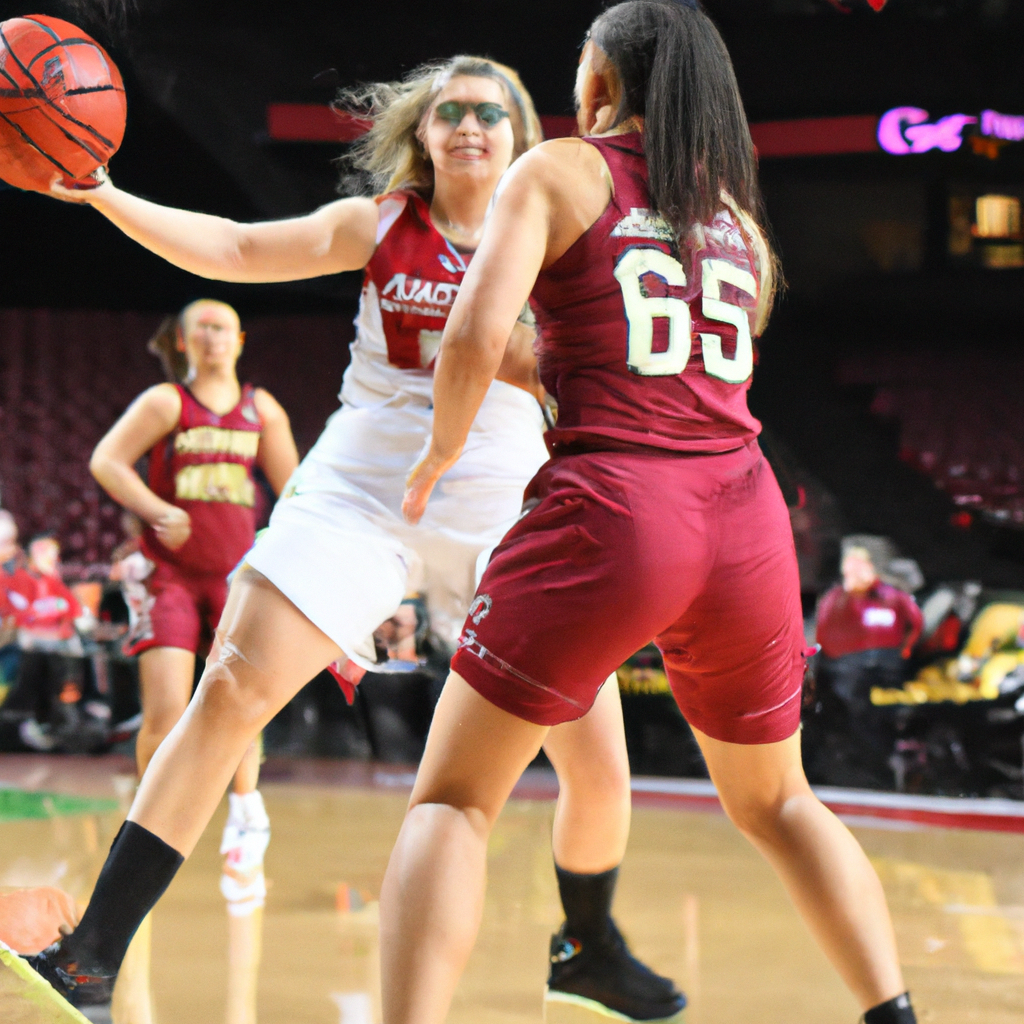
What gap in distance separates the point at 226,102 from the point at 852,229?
2615 mm

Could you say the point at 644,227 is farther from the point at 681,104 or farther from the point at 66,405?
the point at 66,405

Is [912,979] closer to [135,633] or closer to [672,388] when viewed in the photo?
[672,388]

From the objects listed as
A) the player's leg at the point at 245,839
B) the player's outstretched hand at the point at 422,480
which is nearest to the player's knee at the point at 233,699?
the player's outstretched hand at the point at 422,480

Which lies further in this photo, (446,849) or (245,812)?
(245,812)

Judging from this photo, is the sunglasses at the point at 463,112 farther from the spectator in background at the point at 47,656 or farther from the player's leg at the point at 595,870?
the spectator in background at the point at 47,656

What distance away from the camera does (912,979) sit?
1994 mm

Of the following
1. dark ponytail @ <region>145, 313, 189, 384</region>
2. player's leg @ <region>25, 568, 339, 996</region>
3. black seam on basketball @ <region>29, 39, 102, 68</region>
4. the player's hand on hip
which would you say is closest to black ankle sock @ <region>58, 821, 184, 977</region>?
player's leg @ <region>25, 568, 339, 996</region>

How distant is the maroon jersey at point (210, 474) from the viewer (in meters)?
3.15

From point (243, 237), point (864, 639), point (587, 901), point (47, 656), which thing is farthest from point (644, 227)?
point (47, 656)

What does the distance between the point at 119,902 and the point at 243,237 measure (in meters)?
0.99

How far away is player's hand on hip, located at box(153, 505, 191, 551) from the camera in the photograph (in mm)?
3072

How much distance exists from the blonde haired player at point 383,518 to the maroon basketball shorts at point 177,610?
112cm

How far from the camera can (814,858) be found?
1.37m

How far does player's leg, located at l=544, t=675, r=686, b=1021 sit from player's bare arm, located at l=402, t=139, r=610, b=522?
0.73 meters
